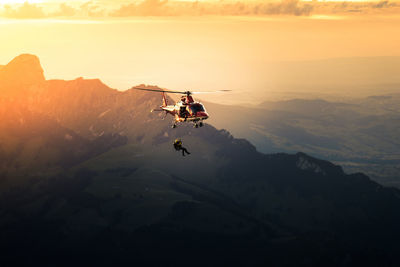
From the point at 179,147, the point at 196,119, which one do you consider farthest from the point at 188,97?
the point at 179,147

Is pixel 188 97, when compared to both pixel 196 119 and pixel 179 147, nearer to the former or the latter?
pixel 196 119

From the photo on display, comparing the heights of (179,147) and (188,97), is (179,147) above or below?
below

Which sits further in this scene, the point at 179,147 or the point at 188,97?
the point at 188,97

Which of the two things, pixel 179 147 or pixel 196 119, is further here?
pixel 196 119
